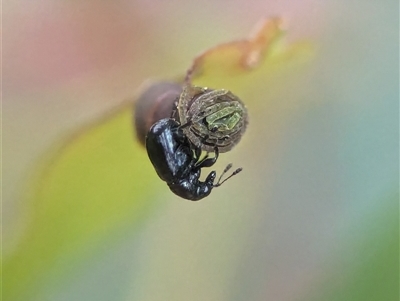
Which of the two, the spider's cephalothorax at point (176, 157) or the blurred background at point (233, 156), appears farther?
the blurred background at point (233, 156)

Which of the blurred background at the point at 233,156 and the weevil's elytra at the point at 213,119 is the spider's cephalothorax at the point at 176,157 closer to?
the weevil's elytra at the point at 213,119

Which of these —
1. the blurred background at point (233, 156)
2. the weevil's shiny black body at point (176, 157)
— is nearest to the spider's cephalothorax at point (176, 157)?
the weevil's shiny black body at point (176, 157)

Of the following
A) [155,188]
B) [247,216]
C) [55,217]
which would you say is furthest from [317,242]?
[55,217]

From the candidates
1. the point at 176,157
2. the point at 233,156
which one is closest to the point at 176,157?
the point at 176,157

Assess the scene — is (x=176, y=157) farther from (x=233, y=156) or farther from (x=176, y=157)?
(x=233, y=156)

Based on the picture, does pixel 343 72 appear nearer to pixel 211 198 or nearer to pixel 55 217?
pixel 211 198

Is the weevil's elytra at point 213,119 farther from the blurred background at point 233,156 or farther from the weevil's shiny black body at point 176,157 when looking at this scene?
the blurred background at point 233,156

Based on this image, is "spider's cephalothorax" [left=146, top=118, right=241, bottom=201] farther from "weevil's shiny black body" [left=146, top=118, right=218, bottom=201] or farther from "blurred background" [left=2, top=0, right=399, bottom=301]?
"blurred background" [left=2, top=0, right=399, bottom=301]

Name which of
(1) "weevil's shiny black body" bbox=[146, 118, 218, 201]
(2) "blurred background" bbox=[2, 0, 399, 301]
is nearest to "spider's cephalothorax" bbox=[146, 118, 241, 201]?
(1) "weevil's shiny black body" bbox=[146, 118, 218, 201]
